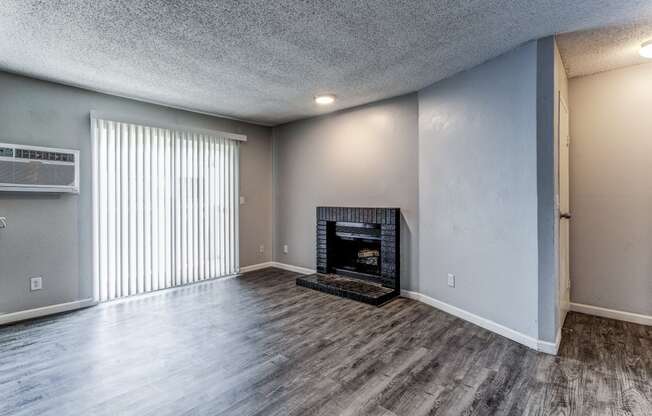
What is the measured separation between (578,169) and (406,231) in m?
1.88

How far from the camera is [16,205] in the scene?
3.20 metres

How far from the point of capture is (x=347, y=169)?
182 inches

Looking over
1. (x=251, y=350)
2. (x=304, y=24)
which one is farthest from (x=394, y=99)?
(x=251, y=350)

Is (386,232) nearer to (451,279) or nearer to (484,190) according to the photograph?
(451,279)

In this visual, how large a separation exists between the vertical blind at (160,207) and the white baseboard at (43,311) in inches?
5.9

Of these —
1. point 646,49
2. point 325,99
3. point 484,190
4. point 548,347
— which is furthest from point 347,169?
point 646,49

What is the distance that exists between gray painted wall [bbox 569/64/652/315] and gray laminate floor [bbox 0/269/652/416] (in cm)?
40

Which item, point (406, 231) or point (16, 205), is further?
point (406, 231)

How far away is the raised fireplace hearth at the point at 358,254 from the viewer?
13.1 feet

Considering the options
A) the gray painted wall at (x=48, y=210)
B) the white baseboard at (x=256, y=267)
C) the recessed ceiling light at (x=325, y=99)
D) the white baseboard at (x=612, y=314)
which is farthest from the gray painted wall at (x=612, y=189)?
the gray painted wall at (x=48, y=210)

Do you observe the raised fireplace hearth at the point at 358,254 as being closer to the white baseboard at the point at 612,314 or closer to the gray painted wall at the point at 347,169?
the gray painted wall at the point at 347,169

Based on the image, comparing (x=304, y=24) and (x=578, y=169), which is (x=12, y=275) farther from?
(x=578, y=169)

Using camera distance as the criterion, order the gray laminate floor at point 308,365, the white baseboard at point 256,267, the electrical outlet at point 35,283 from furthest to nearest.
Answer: the white baseboard at point 256,267
the electrical outlet at point 35,283
the gray laminate floor at point 308,365

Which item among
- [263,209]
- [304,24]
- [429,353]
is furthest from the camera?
[263,209]
